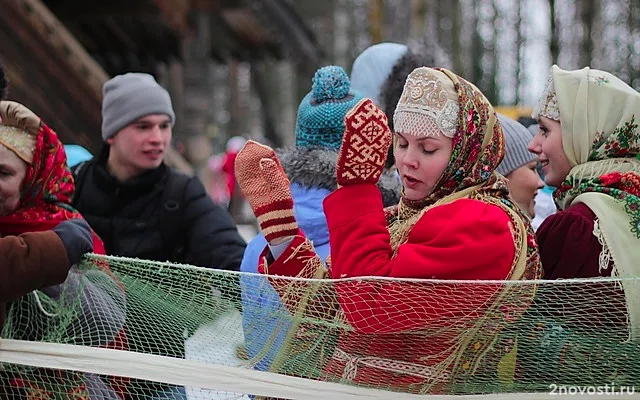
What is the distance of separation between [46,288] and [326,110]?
1.15 m

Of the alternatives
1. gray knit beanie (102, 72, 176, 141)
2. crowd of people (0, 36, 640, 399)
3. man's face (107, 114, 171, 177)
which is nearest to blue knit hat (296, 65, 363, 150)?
crowd of people (0, 36, 640, 399)

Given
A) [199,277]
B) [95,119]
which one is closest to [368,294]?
[199,277]

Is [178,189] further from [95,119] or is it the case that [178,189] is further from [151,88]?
[95,119]

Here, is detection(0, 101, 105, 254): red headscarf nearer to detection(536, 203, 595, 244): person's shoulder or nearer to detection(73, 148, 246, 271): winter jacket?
detection(73, 148, 246, 271): winter jacket

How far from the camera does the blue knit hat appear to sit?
11.1ft

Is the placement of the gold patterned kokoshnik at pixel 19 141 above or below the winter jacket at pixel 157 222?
above

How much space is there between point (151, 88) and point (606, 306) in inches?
102

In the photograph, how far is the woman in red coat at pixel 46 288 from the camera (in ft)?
9.47

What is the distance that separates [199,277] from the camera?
109 inches

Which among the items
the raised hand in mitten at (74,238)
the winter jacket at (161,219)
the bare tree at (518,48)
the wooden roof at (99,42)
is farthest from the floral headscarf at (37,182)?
the bare tree at (518,48)

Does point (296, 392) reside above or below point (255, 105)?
above

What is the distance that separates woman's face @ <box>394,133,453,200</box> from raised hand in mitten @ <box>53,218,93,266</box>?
1016 millimetres

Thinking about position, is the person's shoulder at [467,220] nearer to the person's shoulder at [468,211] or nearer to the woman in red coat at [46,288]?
the person's shoulder at [468,211]

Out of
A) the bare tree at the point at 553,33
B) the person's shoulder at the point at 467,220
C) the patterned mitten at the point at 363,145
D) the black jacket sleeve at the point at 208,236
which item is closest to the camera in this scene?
the person's shoulder at the point at 467,220
